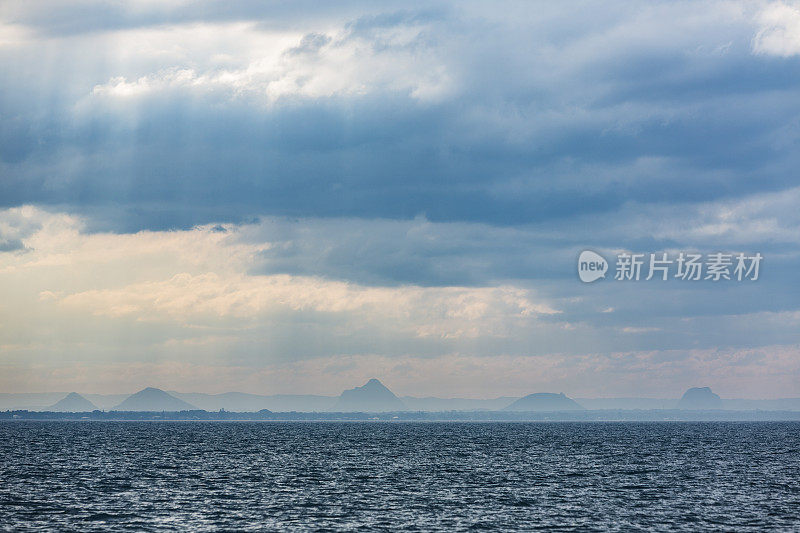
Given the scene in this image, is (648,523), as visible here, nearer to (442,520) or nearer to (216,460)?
(442,520)

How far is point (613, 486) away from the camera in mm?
91938

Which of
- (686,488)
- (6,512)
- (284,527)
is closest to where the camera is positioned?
(284,527)

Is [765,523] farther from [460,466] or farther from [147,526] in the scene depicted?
[460,466]

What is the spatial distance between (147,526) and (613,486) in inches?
2079

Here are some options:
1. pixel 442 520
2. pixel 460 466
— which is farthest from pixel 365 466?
pixel 442 520

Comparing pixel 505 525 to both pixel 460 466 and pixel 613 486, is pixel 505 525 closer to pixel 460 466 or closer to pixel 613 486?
pixel 613 486

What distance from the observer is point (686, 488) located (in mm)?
89938

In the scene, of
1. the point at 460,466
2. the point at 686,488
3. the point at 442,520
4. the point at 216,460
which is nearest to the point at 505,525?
the point at 442,520

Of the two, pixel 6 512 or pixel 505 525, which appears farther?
pixel 6 512

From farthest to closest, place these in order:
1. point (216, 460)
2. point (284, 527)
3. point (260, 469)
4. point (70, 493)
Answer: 1. point (216, 460)
2. point (260, 469)
3. point (70, 493)
4. point (284, 527)

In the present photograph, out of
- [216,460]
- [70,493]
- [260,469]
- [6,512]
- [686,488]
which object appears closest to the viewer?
[6,512]

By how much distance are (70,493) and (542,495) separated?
47874 millimetres

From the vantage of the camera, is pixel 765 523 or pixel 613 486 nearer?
pixel 765 523

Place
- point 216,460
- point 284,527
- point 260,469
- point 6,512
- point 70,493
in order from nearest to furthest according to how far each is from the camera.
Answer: point 284,527 < point 6,512 < point 70,493 < point 260,469 < point 216,460
